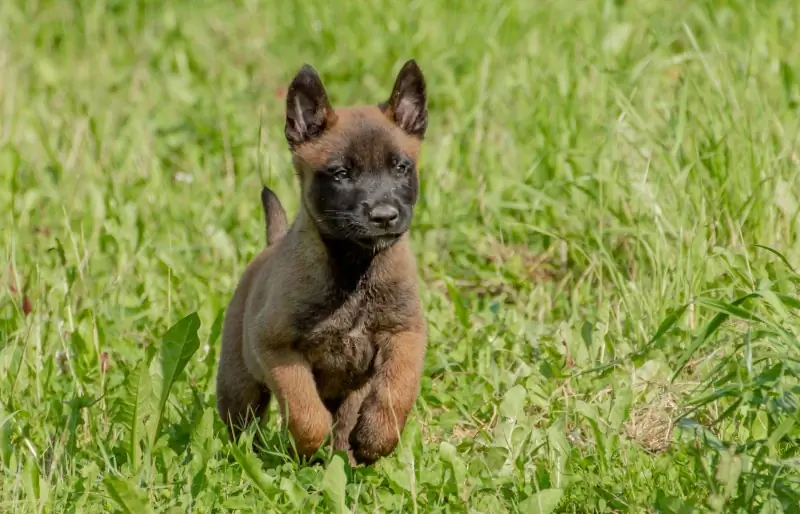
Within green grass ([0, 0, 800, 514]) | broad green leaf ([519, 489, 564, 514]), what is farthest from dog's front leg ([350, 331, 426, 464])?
broad green leaf ([519, 489, 564, 514])

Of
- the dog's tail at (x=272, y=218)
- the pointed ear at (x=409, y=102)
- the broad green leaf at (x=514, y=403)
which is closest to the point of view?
the broad green leaf at (x=514, y=403)

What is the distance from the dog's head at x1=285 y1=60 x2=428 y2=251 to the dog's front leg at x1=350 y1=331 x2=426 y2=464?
39 cm

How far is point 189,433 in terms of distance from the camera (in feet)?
17.4

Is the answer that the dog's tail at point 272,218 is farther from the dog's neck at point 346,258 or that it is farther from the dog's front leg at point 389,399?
the dog's front leg at point 389,399

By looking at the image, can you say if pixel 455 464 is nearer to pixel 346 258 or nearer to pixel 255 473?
pixel 255 473

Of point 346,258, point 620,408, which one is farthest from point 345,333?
point 620,408

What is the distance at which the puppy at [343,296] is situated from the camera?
504 cm

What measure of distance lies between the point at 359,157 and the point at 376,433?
1039 mm

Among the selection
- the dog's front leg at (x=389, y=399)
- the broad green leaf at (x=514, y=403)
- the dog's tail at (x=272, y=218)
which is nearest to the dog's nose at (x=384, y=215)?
the dog's front leg at (x=389, y=399)

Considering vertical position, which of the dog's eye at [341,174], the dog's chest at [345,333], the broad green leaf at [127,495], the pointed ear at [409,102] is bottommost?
the broad green leaf at [127,495]

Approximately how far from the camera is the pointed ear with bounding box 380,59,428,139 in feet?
18.0

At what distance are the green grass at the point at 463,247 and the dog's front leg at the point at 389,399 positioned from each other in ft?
0.34

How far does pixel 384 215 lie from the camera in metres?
4.95

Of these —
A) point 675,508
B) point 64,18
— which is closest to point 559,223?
point 675,508
